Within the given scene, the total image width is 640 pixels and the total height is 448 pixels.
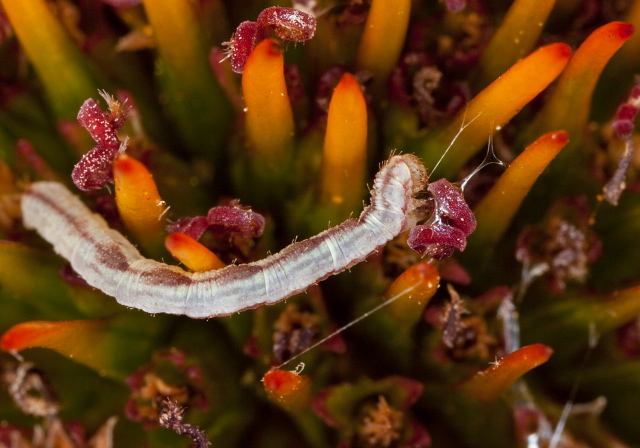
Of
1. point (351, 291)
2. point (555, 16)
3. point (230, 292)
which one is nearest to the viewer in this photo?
point (230, 292)

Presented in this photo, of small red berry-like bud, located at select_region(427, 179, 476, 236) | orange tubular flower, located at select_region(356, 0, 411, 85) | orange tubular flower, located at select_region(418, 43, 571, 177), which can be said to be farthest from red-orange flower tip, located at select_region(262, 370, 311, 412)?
orange tubular flower, located at select_region(356, 0, 411, 85)

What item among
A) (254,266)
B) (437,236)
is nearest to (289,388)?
(254,266)

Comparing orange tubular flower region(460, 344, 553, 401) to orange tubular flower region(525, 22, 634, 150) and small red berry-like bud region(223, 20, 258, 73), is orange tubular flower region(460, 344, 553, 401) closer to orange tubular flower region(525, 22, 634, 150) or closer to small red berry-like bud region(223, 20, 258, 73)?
orange tubular flower region(525, 22, 634, 150)

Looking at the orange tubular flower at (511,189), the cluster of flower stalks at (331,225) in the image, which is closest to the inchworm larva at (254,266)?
the cluster of flower stalks at (331,225)

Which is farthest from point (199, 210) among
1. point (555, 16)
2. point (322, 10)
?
point (555, 16)

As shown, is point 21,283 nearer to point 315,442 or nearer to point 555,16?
point 315,442

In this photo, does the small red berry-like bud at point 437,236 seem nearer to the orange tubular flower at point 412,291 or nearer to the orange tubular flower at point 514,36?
the orange tubular flower at point 412,291

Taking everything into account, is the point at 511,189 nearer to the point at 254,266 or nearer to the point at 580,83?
the point at 580,83
